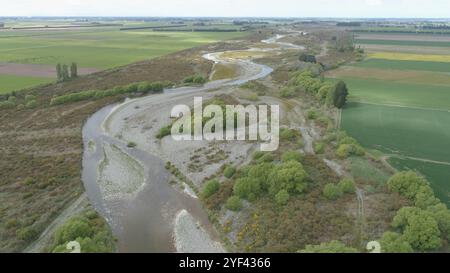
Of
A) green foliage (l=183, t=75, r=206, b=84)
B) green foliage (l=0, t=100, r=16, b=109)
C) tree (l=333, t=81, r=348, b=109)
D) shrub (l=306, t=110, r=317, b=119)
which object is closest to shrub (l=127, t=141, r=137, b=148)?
shrub (l=306, t=110, r=317, b=119)

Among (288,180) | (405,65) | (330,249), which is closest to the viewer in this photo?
(330,249)

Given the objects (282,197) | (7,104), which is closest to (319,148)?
(282,197)

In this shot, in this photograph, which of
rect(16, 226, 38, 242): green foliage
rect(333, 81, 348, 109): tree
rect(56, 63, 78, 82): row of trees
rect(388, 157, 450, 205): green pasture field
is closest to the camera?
rect(16, 226, 38, 242): green foliage

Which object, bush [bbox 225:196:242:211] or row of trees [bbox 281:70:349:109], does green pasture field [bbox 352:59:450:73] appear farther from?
bush [bbox 225:196:242:211]

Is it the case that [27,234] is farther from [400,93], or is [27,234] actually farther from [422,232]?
[400,93]
